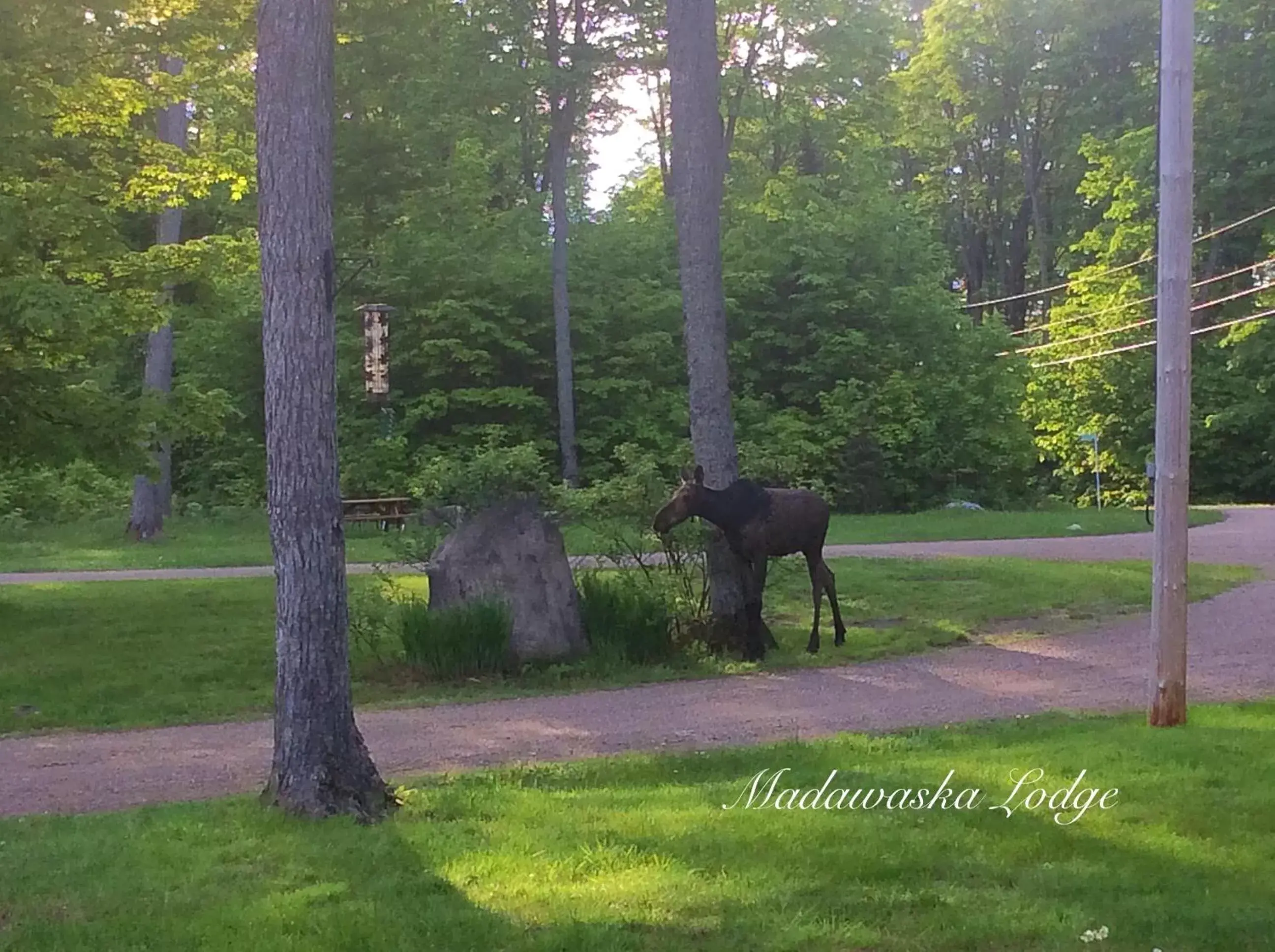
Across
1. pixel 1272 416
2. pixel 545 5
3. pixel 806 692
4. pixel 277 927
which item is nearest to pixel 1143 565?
pixel 806 692

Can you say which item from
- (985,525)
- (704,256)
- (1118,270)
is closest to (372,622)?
(704,256)

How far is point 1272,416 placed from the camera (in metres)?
38.3

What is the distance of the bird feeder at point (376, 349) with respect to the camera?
23000 mm

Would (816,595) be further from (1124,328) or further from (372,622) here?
(1124,328)

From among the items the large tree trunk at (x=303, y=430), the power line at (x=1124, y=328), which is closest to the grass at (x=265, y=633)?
the large tree trunk at (x=303, y=430)

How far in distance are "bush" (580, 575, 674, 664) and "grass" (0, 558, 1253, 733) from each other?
0.72 ft

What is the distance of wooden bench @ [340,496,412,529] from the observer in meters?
25.8

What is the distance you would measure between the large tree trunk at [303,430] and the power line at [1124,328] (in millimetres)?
31232

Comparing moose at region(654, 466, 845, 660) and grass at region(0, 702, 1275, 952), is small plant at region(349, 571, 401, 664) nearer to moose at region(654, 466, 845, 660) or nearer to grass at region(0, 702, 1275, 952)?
moose at region(654, 466, 845, 660)

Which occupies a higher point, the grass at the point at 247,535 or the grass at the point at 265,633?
the grass at the point at 247,535

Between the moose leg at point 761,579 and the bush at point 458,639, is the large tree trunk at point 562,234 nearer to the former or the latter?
the moose leg at point 761,579

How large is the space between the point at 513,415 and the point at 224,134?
1000 cm

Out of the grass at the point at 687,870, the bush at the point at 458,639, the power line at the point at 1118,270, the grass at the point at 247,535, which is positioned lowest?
the grass at the point at 687,870

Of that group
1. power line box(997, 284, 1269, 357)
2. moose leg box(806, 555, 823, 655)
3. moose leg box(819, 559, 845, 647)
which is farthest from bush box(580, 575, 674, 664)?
power line box(997, 284, 1269, 357)
